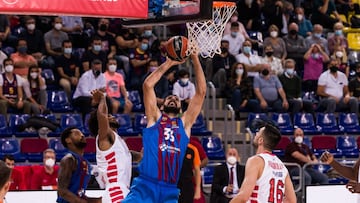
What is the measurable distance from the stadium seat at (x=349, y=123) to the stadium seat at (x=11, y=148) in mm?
5936

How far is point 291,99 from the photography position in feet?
58.5

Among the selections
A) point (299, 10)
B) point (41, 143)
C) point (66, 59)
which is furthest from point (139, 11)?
point (299, 10)

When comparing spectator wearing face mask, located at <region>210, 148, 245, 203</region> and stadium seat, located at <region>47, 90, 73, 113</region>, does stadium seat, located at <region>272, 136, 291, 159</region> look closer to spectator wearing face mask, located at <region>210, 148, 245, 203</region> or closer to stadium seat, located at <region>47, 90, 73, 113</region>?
spectator wearing face mask, located at <region>210, 148, 245, 203</region>

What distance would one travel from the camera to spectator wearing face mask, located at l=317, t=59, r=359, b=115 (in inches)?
713

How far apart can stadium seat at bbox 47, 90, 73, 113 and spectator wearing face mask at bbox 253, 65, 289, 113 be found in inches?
131

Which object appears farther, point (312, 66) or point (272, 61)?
point (312, 66)

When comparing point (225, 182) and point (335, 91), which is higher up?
point (335, 91)

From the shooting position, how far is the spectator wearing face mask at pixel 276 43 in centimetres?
1886

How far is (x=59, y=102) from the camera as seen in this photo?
16.6 meters

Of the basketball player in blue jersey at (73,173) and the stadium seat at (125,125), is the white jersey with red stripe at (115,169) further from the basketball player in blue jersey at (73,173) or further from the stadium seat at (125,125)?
the stadium seat at (125,125)

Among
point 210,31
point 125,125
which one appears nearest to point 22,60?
point 125,125

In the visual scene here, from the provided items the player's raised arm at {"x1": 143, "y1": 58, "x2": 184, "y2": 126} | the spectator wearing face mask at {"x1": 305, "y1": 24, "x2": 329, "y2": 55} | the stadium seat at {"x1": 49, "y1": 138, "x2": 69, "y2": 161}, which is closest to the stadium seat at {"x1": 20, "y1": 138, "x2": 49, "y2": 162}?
the stadium seat at {"x1": 49, "y1": 138, "x2": 69, "y2": 161}

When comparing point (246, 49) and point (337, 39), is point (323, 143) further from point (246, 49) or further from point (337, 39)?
point (337, 39)

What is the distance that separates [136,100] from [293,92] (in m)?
2.89
